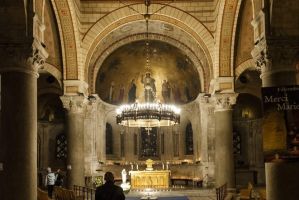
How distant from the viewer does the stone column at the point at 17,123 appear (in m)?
12.1

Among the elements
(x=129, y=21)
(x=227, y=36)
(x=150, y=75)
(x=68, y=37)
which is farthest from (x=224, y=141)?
(x=150, y=75)

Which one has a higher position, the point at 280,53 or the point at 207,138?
the point at 280,53

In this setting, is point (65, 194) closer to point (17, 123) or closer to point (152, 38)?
point (17, 123)

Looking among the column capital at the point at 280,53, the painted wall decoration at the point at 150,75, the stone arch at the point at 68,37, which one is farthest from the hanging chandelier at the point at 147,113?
the column capital at the point at 280,53

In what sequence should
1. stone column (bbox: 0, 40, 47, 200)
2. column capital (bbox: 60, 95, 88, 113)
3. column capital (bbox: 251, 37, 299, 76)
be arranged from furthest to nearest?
column capital (bbox: 60, 95, 88, 113) → column capital (bbox: 251, 37, 299, 76) → stone column (bbox: 0, 40, 47, 200)

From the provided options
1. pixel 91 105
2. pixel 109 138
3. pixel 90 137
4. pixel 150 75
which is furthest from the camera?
pixel 109 138

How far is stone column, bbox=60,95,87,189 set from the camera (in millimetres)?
21766

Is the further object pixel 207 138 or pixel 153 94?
pixel 153 94

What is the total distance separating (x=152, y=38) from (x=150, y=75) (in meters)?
2.08

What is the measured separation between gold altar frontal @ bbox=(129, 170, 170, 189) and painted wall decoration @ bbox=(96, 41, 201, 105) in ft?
14.5

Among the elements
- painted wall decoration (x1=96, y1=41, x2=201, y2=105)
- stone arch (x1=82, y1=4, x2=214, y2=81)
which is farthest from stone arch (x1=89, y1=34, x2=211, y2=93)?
stone arch (x1=82, y1=4, x2=214, y2=81)

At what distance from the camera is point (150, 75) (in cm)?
2803

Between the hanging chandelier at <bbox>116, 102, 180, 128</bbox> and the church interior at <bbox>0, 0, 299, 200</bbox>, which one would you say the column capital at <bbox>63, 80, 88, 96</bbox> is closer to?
the church interior at <bbox>0, 0, 299, 200</bbox>

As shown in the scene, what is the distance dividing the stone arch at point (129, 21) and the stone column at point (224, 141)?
2.07 metres
